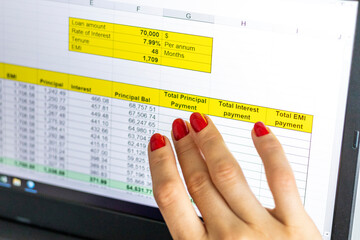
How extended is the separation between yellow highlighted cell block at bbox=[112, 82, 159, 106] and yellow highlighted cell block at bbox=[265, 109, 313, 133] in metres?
0.14

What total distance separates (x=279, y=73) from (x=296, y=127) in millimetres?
59

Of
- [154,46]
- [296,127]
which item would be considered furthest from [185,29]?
[296,127]

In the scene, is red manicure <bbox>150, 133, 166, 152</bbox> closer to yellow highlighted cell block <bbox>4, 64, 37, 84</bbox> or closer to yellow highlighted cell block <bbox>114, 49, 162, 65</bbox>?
yellow highlighted cell block <bbox>114, 49, 162, 65</bbox>

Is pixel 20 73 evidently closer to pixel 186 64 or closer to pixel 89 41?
pixel 89 41

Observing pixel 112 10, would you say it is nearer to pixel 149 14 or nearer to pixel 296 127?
pixel 149 14

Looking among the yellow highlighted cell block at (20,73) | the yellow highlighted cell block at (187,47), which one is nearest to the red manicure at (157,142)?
the yellow highlighted cell block at (187,47)

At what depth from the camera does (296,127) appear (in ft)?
1.88

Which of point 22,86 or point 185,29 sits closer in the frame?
point 185,29

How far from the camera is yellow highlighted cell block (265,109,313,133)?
57 cm

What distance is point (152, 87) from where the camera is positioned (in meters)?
0.63

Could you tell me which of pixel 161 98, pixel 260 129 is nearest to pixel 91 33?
pixel 161 98

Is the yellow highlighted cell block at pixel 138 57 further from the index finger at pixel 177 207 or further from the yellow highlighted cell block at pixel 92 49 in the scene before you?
the index finger at pixel 177 207

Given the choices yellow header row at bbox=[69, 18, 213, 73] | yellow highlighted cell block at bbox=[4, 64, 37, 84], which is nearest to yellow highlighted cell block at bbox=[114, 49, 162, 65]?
yellow header row at bbox=[69, 18, 213, 73]

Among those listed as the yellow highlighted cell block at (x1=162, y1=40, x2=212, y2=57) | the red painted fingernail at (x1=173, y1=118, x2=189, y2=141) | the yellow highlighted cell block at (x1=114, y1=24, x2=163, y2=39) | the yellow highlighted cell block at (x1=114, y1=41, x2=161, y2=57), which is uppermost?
the yellow highlighted cell block at (x1=114, y1=24, x2=163, y2=39)
